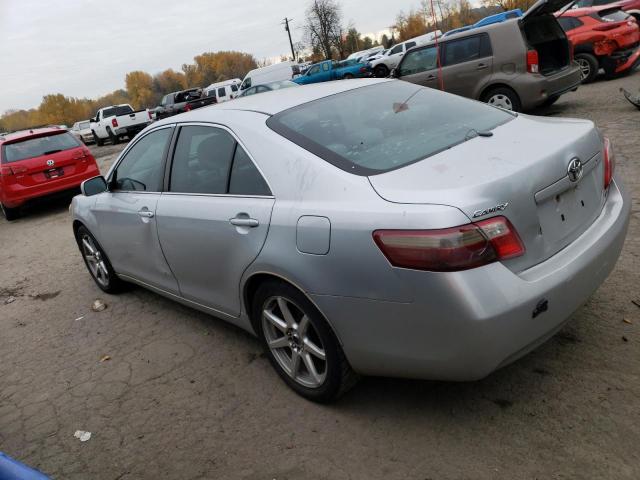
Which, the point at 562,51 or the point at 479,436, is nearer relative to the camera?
the point at 479,436

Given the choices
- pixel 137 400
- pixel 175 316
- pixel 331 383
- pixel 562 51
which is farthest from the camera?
pixel 562 51

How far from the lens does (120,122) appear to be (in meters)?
24.8

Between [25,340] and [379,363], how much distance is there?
3554 millimetres

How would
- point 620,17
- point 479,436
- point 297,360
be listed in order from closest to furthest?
point 479,436
point 297,360
point 620,17

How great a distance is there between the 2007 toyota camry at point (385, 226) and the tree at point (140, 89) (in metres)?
114

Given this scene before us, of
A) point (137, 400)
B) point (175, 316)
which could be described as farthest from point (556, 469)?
point (175, 316)

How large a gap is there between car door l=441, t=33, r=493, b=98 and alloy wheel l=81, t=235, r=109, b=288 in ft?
22.7

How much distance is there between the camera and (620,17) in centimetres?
1098

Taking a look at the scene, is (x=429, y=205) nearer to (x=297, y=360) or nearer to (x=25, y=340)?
(x=297, y=360)

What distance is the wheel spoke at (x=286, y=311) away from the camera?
108 inches

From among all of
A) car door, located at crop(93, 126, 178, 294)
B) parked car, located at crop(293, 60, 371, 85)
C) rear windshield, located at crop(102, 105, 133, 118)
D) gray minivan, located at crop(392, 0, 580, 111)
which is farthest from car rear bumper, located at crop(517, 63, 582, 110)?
rear windshield, located at crop(102, 105, 133, 118)

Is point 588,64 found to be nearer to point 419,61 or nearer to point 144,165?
point 419,61

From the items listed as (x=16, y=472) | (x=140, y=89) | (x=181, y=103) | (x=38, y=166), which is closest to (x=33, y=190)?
(x=38, y=166)

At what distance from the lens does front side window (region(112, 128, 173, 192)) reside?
147 inches
